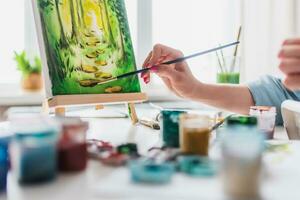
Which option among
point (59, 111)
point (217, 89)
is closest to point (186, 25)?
point (217, 89)

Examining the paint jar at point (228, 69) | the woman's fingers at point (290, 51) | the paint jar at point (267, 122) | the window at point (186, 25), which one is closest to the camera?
the woman's fingers at point (290, 51)

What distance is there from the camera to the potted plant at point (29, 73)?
126 cm

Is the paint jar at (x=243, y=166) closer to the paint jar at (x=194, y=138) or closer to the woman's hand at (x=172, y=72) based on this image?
the paint jar at (x=194, y=138)

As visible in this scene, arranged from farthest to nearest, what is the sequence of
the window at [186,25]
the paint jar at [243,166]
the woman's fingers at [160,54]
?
1. the window at [186,25]
2. the woman's fingers at [160,54]
3. the paint jar at [243,166]

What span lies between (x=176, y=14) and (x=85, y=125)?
1.32m

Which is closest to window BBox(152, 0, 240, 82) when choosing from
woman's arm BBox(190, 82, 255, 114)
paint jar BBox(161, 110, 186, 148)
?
woman's arm BBox(190, 82, 255, 114)

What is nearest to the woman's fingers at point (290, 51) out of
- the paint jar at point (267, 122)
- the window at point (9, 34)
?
the paint jar at point (267, 122)

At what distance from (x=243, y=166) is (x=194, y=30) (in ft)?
4.75

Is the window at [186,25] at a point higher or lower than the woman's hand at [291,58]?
higher

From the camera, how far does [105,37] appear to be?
3.80 ft

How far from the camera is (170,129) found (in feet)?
2.54

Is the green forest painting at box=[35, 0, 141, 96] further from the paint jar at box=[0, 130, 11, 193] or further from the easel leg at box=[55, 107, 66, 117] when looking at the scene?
the paint jar at box=[0, 130, 11, 193]

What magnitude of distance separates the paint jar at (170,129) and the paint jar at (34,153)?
262mm

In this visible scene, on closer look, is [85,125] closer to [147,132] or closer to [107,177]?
[107,177]
